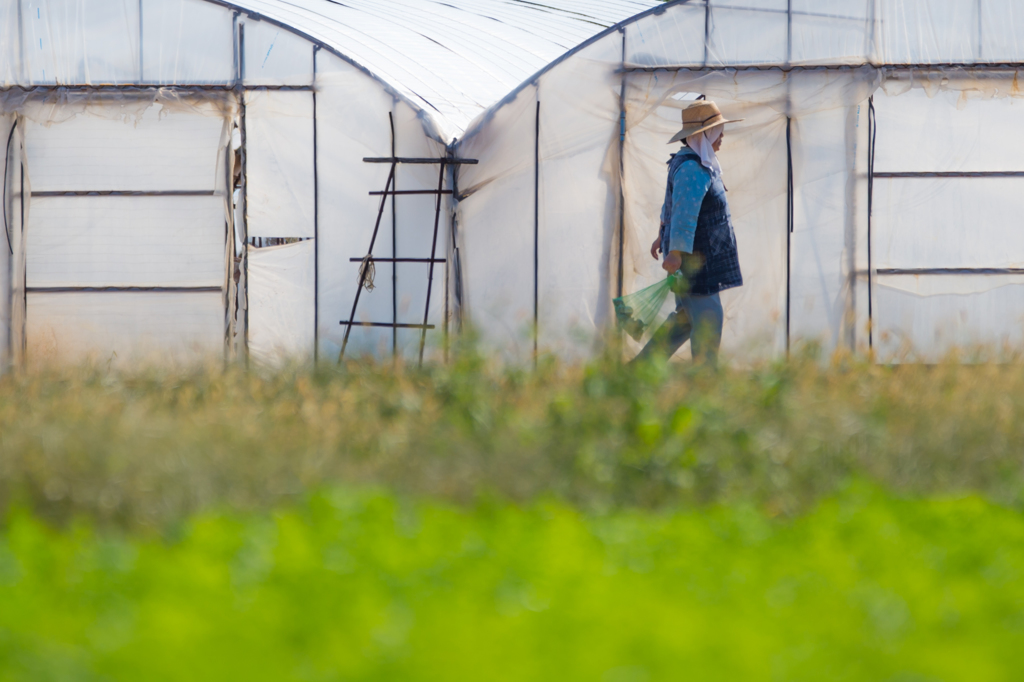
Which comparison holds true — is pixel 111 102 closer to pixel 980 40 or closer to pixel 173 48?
pixel 173 48

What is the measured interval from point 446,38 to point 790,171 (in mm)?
3370

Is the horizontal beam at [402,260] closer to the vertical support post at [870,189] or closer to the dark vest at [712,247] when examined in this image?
the dark vest at [712,247]

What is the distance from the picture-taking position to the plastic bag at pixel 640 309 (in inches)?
220

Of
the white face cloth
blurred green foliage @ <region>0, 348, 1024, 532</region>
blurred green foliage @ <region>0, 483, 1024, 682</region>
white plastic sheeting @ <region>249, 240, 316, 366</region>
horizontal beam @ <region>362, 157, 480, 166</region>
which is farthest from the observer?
white plastic sheeting @ <region>249, 240, 316, 366</region>

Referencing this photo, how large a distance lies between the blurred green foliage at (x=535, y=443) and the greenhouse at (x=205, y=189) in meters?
2.76

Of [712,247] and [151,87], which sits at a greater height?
[151,87]

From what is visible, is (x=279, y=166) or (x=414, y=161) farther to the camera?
(x=279, y=166)

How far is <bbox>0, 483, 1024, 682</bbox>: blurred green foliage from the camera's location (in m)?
1.73

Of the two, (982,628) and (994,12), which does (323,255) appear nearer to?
(994,12)

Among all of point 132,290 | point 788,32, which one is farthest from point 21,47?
point 788,32

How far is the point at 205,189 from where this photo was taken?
275 inches

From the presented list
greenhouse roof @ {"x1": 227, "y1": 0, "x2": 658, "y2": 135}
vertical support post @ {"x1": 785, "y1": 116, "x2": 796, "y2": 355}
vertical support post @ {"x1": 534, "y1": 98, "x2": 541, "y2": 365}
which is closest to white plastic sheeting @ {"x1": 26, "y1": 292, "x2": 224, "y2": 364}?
greenhouse roof @ {"x1": 227, "y1": 0, "x2": 658, "y2": 135}

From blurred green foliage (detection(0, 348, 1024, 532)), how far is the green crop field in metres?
0.01

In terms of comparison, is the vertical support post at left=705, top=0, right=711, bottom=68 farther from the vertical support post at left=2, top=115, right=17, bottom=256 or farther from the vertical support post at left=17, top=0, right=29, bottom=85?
the vertical support post at left=2, top=115, right=17, bottom=256
